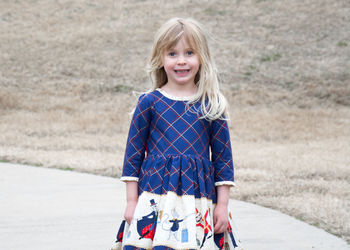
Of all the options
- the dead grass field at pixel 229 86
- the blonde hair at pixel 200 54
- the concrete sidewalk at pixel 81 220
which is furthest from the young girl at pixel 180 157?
the dead grass field at pixel 229 86

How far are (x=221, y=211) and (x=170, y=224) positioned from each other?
272 millimetres

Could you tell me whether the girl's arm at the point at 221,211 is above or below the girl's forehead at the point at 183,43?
below

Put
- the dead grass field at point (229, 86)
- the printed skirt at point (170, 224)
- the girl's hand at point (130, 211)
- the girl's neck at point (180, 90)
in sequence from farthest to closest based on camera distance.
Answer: the dead grass field at point (229, 86) < the girl's neck at point (180, 90) < the girl's hand at point (130, 211) < the printed skirt at point (170, 224)

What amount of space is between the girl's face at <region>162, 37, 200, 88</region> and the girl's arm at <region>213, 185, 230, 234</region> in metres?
0.55

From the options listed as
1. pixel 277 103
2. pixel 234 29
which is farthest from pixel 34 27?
pixel 277 103

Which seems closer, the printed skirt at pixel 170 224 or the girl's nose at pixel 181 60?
the printed skirt at pixel 170 224

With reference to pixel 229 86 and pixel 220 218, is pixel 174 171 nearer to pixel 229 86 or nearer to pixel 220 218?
pixel 220 218

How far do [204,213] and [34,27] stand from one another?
2008 centimetres

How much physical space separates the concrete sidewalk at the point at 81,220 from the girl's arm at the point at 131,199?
153 cm

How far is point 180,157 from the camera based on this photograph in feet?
8.50

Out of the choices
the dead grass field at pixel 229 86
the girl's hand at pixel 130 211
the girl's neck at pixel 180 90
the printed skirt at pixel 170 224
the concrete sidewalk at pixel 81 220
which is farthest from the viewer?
the dead grass field at pixel 229 86

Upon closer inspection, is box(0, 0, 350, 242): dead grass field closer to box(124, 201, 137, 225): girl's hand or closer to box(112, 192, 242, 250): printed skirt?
box(112, 192, 242, 250): printed skirt

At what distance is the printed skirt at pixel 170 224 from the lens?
97.5 inches

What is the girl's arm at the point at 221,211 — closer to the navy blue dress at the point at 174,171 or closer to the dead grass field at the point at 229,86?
the navy blue dress at the point at 174,171
